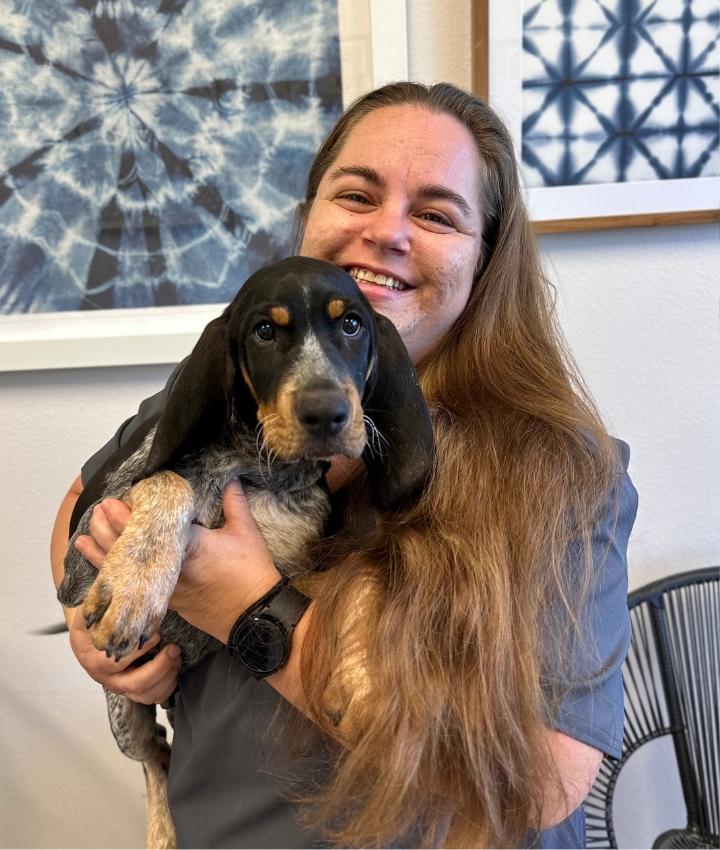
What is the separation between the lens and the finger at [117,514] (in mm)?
1221

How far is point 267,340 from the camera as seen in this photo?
1196mm

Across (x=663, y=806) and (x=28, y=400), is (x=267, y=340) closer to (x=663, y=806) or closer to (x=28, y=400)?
(x=28, y=400)

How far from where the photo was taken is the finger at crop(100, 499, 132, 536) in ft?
4.00

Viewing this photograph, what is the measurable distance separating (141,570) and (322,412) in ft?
1.33

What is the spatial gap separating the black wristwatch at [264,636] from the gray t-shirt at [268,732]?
0.14m

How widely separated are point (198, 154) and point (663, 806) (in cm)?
304

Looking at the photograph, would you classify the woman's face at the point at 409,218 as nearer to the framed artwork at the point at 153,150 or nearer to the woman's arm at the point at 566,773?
the framed artwork at the point at 153,150

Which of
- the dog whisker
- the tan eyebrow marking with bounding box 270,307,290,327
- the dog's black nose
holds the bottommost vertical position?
the dog whisker

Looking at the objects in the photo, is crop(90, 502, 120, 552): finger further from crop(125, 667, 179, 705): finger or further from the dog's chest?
crop(125, 667, 179, 705): finger

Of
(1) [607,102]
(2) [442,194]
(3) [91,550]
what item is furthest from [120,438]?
(1) [607,102]

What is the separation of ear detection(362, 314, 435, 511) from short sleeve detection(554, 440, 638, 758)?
0.36 m

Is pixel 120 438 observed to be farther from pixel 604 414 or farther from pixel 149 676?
pixel 604 414

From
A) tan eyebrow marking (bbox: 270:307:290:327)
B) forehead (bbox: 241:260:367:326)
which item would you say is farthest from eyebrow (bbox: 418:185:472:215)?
tan eyebrow marking (bbox: 270:307:290:327)

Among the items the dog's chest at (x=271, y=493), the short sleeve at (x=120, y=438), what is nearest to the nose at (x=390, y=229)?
the dog's chest at (x=271, y=493)
